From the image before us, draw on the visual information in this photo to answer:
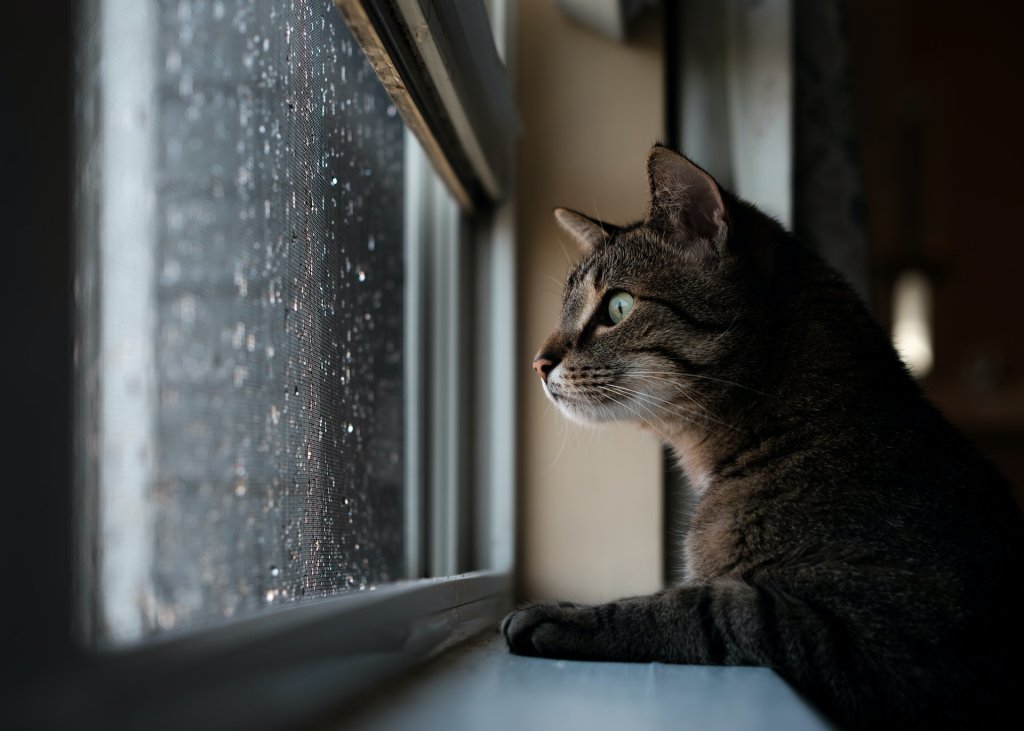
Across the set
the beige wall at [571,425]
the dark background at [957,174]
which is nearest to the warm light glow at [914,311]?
the dark background at [957,174]

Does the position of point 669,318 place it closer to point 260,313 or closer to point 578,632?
point 578,632

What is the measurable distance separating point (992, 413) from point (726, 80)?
11.0 feet

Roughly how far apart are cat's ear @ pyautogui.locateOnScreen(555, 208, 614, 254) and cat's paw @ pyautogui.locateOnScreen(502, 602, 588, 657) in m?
0.54

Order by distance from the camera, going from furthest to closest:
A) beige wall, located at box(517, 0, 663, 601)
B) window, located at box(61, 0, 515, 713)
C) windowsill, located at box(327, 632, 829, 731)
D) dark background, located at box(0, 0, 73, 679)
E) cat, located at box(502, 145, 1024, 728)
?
beige wall, located at box(517, 0, 663, 601) < cat, located at box(502, 145, 1024, 728) < windowsill, located at box(327, 632, 829, 731) < window, located at box(61, 0, 515, 713) < dark background, located at box(0, 0, 73, 679)

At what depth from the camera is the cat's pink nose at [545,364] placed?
1067 mm

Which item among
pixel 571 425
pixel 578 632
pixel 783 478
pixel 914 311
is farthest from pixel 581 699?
pixel 914 311

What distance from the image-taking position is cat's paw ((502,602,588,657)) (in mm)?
785

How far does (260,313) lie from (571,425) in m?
0.77

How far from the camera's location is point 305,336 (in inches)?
28.9

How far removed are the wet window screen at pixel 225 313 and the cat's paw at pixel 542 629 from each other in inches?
6.8

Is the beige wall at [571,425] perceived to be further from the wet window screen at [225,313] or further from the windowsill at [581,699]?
the windowsill at [581,699]

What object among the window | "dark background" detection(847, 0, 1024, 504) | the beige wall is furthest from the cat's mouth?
"dark background" detection(847, 0, 1024, 504)

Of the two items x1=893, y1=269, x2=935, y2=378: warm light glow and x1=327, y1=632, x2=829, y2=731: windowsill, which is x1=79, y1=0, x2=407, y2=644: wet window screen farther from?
x1=893, y1=269, x2=935, y2=378: warm light glow

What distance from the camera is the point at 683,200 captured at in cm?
102
